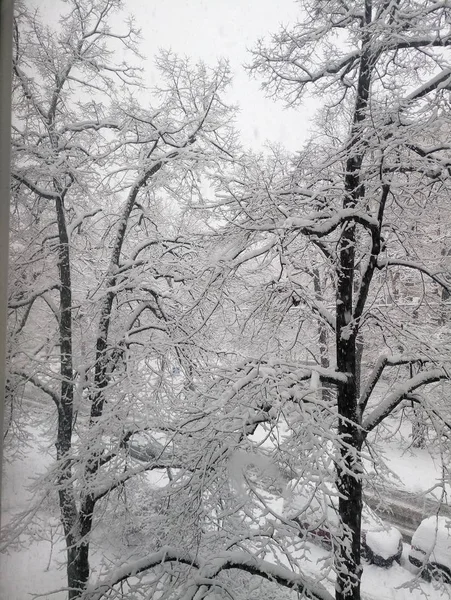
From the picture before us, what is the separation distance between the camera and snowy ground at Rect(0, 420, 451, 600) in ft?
5.62

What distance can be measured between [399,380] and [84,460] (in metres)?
2.33

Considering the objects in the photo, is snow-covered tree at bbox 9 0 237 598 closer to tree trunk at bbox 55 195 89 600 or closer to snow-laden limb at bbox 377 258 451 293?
tree trunk at bbox 55 195 89 600

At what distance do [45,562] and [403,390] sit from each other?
2856 millimetres

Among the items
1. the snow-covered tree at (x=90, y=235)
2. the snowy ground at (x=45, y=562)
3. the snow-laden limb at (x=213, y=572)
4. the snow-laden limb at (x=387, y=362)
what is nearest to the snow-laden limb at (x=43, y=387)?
the snow-covered tree at (x=90, y=235)

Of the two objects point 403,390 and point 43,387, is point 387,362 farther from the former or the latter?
point 43,387

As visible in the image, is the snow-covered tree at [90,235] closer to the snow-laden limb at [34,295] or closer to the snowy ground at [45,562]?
the snow-laden limb at [34,295]

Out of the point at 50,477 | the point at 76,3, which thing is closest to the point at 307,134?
the point at 76,3

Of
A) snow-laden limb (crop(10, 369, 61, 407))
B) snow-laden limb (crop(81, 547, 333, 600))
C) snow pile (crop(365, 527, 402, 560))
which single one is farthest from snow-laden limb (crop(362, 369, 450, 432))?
snow pile (crop(365, 527, 402, 560))

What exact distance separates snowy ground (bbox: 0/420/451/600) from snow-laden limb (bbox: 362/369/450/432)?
33 centimetres

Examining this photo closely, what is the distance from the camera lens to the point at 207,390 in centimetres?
221

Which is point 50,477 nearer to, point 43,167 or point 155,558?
point 155,558

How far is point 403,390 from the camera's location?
7.14ft

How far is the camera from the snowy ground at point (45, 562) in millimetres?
1712

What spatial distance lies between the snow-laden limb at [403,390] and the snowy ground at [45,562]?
327 millimetres
